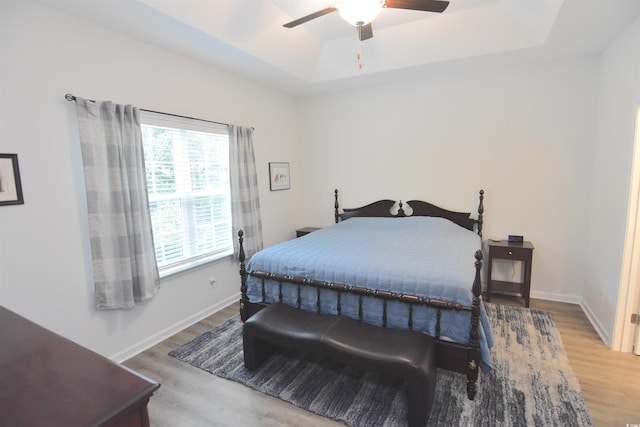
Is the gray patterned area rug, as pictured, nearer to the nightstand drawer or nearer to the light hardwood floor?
the light hardwood floor

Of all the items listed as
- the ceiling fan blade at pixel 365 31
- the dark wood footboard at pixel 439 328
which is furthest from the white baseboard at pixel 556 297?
the ceiling fan blade at pixel 365 31

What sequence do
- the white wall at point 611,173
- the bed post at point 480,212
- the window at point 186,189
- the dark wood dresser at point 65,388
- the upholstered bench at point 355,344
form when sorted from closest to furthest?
the dark wood dresser at point 65,388 → the upholstered bench at point 355,344 → the white wall at point 611,173 → the window at point 186,189 → the bed post at point 480,212

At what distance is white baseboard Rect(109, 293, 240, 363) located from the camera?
2704 millimetres

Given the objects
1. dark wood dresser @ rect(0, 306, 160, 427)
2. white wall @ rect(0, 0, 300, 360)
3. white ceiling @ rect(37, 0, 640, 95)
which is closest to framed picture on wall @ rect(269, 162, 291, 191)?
white ceiling @ rect(37, 0, 640, 95)

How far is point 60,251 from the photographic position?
7.52 ft

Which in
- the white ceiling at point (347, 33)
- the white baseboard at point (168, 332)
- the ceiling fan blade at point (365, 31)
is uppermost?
the white ceiling at point (347, 33)

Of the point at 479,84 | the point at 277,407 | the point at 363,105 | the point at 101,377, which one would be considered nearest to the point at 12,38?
the point at 101,377

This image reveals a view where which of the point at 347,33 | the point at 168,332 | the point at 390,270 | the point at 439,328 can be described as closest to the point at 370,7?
the point at 347,33

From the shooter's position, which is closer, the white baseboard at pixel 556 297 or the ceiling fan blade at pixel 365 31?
the ceiling fan blade at pixel 365 31

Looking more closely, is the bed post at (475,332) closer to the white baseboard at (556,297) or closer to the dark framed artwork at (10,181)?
the white baseboard at (556,297)

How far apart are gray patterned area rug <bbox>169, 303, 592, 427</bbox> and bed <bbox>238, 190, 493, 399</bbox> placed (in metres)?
0.20

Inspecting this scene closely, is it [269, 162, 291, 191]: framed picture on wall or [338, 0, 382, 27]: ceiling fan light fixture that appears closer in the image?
[338, 0, 382, 27]: ceiling fan light fixture

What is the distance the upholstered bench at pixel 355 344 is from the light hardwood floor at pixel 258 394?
348mm

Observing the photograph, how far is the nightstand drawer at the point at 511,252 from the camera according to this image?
3.41 m
